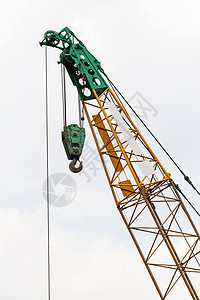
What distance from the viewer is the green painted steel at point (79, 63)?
68.0ft

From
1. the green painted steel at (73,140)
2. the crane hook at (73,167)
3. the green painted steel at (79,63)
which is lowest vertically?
the crane hook at (73,167)

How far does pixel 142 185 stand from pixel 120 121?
3.53 meters

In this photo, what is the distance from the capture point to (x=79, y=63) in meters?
20.7

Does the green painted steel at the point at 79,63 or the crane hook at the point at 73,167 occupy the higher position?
the green painted steel at the point at 79,63

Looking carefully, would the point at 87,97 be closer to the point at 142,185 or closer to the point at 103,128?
the point at 103,128

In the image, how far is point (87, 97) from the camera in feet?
68.9

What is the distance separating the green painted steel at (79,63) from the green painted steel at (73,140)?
2474 millimetres

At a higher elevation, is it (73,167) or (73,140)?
(73,140)

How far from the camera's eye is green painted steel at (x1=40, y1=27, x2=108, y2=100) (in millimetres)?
20719

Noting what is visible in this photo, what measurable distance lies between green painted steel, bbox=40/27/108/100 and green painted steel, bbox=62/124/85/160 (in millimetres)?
2474

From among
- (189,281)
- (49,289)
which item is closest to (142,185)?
(189,281)

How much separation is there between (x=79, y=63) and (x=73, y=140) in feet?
14.7

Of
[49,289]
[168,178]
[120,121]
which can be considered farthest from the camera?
[120,121]

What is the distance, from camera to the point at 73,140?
749 inches
